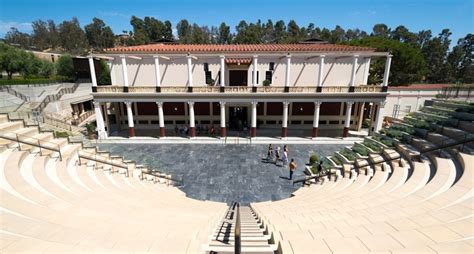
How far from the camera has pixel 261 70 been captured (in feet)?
79.6

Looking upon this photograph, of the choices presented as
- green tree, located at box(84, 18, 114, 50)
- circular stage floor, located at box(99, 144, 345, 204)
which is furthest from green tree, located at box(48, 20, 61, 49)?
circular stage floor, located at box(99, 144, 345, 204)

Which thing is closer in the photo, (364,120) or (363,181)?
(363,181)

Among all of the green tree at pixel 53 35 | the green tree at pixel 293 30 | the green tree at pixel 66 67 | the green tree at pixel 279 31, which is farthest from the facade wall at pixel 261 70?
the green tree at pixel 53 35

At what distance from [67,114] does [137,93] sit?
16.0 m

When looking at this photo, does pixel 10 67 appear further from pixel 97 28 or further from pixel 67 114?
pixel 97 28

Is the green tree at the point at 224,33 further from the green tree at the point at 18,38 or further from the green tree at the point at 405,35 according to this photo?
the green tree at the point at 18,38

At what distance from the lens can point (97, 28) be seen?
120312 mm

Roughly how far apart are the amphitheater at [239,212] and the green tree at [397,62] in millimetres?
29550

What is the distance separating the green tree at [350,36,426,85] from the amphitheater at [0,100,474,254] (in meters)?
29.6

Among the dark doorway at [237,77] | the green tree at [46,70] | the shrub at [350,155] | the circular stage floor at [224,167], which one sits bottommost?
the circular stage floor at [224,167]

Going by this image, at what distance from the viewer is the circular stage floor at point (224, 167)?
12.6 m

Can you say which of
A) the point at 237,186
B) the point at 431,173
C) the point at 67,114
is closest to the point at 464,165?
the point at 431,173

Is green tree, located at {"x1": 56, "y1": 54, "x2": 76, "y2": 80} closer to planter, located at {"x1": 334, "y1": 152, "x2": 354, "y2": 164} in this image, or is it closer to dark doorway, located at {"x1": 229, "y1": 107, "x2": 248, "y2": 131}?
dark doorway, located at {"x1": 229, "y1": 107, "x2": 248, "y2": 131}

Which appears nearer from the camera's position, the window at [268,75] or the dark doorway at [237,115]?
the window at [268,75]
